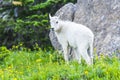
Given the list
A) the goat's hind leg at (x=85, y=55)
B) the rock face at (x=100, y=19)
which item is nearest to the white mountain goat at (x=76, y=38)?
the goat's hind leg at (x=85, y=55)

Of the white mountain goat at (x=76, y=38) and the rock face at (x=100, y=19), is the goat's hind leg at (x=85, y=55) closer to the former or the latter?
the white mountain goat at (x=76, y=38)

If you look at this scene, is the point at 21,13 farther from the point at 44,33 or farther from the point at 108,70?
the point at 108,70

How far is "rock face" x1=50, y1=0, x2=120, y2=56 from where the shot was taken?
39.6 ft

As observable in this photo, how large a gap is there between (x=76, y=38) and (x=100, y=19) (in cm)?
226

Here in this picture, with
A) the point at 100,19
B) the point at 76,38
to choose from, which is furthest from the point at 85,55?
the point at 100,19

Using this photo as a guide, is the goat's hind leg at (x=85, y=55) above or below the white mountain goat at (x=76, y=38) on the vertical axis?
below

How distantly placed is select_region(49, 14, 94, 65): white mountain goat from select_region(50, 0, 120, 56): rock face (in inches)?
31.8

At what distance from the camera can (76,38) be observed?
36.9 ft

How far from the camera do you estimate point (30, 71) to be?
10.5 m

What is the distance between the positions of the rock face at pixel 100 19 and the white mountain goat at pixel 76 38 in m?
0.81

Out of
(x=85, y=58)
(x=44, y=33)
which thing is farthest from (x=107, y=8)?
(x=44, y=33)

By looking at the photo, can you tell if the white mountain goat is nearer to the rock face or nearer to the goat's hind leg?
the goat's hind leg

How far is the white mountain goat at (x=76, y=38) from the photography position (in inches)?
431

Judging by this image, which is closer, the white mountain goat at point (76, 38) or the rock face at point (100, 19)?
the white mountain goat at point (76, 38)
